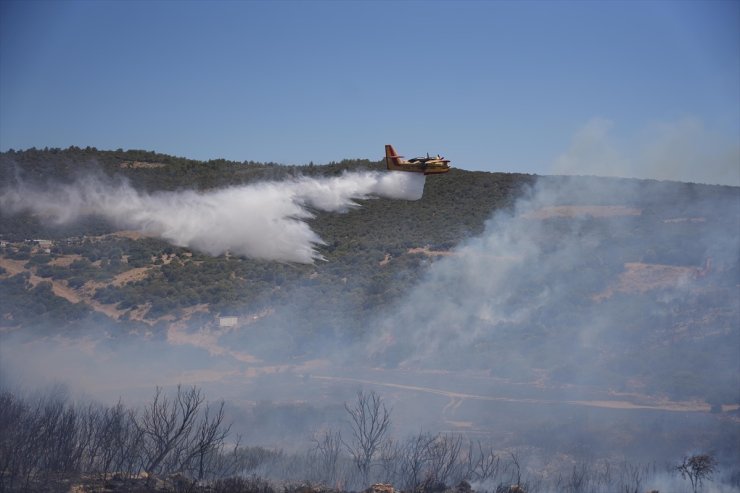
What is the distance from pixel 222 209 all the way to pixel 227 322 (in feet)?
50.1

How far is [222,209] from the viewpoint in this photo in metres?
76.5

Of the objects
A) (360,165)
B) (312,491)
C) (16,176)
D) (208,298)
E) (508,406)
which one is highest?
(360,165)

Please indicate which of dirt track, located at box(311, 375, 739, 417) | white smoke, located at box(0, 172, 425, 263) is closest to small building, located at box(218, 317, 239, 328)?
white smoke, located at box(0, 172, 425, 263)

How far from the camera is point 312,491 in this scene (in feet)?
109

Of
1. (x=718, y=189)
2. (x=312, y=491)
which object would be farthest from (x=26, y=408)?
(x=718, y=189)

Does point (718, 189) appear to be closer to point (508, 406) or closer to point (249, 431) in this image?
point (508, 406)

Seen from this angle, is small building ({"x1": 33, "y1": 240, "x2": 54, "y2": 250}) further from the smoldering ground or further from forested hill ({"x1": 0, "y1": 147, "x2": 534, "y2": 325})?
the smoldering ground

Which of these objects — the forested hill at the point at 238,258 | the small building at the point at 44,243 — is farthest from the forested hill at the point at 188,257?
the small building at the point at 44,243

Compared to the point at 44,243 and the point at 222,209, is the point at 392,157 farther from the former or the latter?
the point at 44,243

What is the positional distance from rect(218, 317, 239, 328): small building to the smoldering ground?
1.14m

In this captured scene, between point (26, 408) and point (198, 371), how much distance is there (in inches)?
732

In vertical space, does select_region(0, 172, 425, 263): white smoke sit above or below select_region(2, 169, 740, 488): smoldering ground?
above

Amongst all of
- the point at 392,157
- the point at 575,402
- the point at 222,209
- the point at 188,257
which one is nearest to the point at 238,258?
the point at 188,257

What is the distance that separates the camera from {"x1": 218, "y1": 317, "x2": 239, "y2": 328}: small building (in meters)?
65.0
